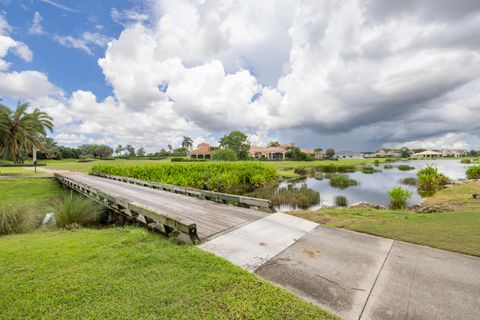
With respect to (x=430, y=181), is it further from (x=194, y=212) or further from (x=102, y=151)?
(x=102, y=151)

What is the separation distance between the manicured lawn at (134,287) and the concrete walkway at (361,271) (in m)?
0.39

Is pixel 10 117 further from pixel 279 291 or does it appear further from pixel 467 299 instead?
pixel 467 299

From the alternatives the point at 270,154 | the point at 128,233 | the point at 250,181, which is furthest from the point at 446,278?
the point at 270,154

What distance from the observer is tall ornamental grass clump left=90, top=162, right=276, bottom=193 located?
1750 centimetres

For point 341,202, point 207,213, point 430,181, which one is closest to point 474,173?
point 430,181

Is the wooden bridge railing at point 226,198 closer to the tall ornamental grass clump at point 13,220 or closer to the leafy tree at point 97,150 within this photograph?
the tall ornamental grass clump at point 13,220

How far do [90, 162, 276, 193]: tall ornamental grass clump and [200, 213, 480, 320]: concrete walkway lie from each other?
42.9 feet

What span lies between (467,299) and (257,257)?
267 centimetres

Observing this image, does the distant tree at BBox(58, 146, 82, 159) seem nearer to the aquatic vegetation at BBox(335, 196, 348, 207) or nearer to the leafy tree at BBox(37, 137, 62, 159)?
the leafy tree at BBox(37, 137, 62, 159)

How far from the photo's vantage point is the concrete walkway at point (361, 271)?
2500mm

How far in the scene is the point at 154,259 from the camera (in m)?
3.64

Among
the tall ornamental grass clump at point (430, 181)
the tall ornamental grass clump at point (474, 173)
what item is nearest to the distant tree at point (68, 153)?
the tall ornamental grass clump at point (430, 181)

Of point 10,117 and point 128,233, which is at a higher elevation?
point 10,117

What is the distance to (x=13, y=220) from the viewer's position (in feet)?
21.3
